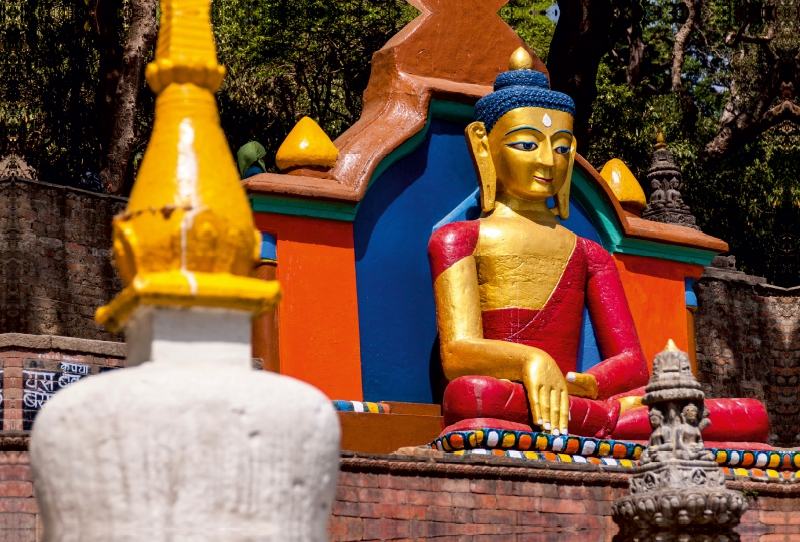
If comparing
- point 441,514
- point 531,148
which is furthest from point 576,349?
point 441,514

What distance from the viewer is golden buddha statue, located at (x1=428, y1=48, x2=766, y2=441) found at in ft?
30.1

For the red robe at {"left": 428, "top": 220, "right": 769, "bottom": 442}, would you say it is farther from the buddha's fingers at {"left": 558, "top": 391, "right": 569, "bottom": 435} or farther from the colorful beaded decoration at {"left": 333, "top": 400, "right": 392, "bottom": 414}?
the colorful beaded decoration at {"left": 333, "top": 400, "right": 392, "bottom": 414}

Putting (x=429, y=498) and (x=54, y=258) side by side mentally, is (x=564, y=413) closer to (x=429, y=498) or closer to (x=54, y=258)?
(x=429, y=498)

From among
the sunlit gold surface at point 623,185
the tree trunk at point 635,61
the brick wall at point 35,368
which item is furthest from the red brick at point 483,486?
the tree trunk at point 635,61

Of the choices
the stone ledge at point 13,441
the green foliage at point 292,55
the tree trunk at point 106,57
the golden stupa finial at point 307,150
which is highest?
the green foliage at point 292,55

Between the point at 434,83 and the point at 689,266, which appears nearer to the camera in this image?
the point at 434,83

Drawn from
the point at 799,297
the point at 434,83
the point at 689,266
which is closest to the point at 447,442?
the point at 434,83

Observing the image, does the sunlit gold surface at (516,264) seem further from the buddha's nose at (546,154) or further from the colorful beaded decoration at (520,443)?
the colorful beaded decoration at (520,443)

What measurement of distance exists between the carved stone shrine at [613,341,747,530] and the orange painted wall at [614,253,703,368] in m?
3.59

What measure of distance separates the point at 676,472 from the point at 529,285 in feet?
9.02

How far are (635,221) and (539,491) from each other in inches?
154

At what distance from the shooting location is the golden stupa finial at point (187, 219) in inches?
150

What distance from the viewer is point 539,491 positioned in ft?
26.1

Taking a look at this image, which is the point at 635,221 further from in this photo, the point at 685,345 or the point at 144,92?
the point at 144,92
